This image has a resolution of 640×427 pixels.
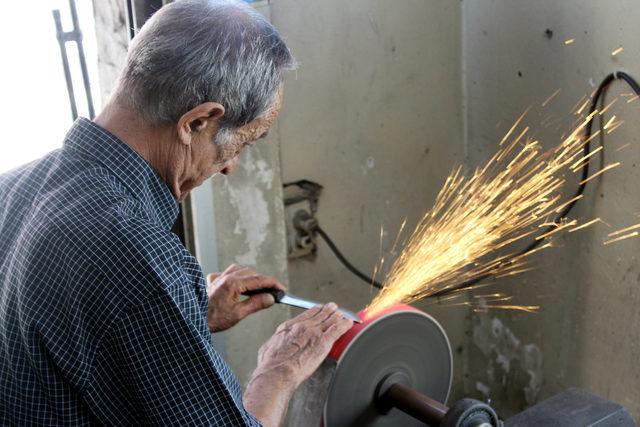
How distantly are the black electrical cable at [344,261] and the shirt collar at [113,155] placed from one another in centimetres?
152

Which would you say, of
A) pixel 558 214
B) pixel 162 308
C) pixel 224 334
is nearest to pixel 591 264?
pixel 558 214

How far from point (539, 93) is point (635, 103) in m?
0.44

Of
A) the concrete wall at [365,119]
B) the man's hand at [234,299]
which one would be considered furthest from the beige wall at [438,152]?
the man's hand at [234,299]

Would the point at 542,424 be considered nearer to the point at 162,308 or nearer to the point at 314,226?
the point at 162,308

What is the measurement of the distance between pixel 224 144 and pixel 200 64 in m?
0.19

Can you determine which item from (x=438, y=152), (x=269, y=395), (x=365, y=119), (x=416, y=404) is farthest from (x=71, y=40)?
(x=438, y=152)

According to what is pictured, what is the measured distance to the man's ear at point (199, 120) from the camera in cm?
127

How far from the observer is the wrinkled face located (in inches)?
54.2

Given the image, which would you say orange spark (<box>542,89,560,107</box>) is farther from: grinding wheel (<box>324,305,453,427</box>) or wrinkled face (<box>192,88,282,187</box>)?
wrinkled face (<box>192,88,282,187</box>)

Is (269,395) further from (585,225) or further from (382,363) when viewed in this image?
(585,225)

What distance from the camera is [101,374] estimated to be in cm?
112

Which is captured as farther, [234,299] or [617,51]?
[617,51]

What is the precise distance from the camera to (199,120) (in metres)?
1.31

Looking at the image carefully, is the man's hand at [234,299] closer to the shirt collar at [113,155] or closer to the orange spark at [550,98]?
the shirt collar at [113,155]
